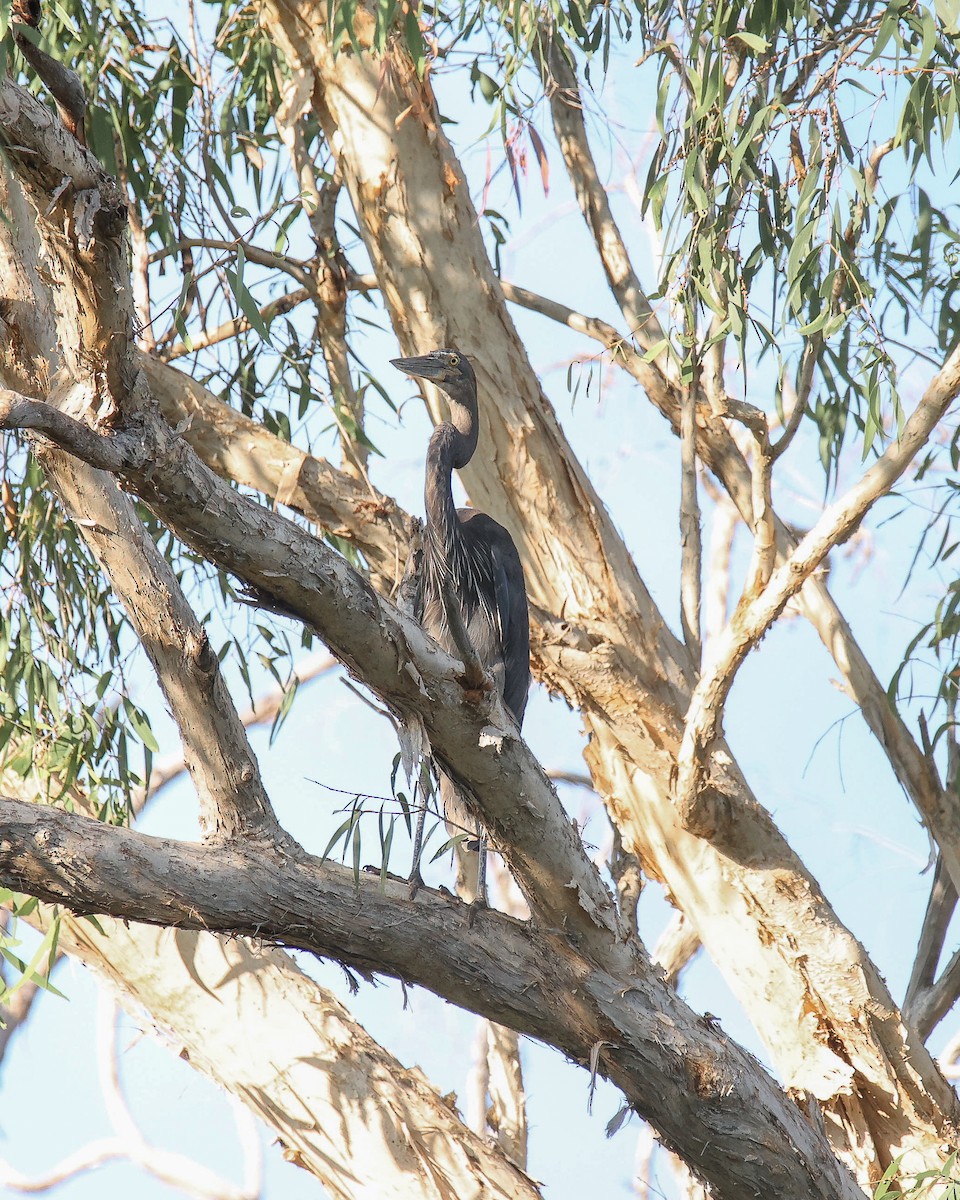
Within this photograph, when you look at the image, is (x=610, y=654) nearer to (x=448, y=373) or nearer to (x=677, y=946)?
(x=448, y=373)

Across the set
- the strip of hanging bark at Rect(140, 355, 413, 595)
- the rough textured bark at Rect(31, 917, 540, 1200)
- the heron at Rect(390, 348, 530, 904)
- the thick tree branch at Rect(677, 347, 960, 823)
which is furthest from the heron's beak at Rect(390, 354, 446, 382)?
the rough textured bark at Rect(31, 917, 540, 1200)

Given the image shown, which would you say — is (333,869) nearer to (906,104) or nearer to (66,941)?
(66,941)

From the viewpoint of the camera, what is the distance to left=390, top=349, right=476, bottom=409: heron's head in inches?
107

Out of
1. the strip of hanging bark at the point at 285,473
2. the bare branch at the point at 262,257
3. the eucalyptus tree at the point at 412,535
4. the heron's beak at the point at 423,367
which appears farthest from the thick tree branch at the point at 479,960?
the bare branch at the point at 262,257

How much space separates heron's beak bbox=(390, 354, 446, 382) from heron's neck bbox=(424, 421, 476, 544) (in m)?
0.20

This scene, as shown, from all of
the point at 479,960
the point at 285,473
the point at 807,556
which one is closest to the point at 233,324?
the point at 285,473

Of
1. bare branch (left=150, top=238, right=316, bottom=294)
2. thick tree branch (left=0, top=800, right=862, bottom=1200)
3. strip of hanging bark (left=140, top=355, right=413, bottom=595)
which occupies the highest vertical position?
bare branch (left=150, top=238, right=316, bottom=294)

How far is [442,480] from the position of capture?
8.01ft

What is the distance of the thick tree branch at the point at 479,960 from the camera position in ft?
4.73

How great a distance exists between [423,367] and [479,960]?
4.79 feet

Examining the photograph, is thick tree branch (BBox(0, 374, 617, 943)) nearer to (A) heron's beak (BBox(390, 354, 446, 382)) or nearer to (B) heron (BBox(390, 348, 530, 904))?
(B) heron (BBox(390, 348, 530, 904))

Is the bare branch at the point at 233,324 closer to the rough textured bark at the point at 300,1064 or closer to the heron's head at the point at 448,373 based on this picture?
the heron's head at the point at 448,373

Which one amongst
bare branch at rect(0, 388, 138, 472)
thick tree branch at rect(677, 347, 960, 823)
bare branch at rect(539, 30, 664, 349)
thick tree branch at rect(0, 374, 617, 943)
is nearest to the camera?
bare branch at rect(0, 388, 138, 472)

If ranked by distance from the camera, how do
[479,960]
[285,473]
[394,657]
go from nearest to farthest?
[394,657] < [479,960] < [285,473]
